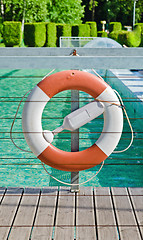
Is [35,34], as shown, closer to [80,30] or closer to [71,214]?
[80,30]

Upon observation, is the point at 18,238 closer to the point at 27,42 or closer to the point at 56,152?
the point at 56,152

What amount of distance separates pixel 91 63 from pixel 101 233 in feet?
2.54

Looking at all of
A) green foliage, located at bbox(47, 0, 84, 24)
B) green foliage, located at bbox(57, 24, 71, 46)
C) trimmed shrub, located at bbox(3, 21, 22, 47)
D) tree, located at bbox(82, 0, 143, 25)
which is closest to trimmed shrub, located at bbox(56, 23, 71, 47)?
green foliage, located at bbox(57, 24, 71, 46)

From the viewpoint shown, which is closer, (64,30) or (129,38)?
(129,38)

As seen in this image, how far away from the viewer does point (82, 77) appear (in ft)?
6.81

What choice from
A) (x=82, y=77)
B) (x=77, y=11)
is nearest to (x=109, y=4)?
(x=77, y=11)

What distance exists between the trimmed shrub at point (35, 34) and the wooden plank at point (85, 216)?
1660 cm

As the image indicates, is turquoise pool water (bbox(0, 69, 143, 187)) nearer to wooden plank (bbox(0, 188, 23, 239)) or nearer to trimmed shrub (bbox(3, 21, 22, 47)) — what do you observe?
wooden plank (bbox(0, 188, 23, 239))

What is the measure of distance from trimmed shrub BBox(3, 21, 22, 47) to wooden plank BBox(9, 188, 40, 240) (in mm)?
17082

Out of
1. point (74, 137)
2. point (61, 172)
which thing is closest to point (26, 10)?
point (61, 172)

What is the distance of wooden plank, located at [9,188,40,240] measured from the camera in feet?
→ 6.17

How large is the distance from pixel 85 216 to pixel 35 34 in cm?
1708

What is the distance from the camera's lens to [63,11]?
2556 cm

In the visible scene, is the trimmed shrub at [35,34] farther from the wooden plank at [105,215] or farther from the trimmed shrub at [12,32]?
the wooden plank at [105,215]
